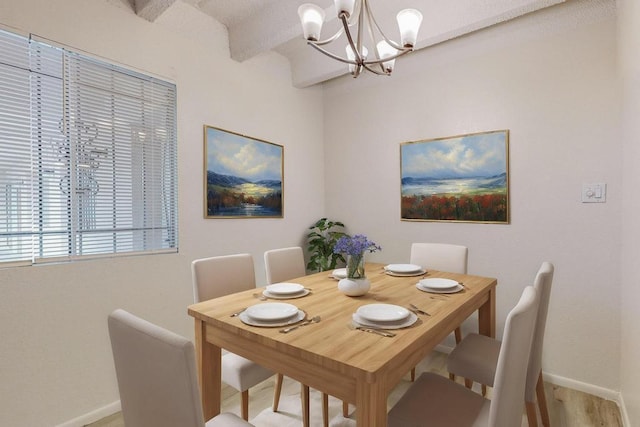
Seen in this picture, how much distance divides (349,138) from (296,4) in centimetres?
138

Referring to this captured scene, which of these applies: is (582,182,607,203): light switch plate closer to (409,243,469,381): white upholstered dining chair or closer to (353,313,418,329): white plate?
(409,243,469,381): white upholstered dining chair

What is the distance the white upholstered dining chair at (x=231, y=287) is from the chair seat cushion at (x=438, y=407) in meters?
0.63

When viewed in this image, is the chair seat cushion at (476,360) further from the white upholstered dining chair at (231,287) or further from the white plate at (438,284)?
the white upholstered dining chair at (231,287)

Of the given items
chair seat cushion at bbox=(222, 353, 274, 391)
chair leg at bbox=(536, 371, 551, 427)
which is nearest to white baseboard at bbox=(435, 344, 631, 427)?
chair leg at bbox=(536, 371, 551, 427)

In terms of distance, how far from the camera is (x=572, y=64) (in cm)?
226

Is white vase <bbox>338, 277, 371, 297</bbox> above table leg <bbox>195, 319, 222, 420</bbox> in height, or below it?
above

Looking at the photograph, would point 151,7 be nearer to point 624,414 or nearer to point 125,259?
point 125,259

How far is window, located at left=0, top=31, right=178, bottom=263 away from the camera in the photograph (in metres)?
1.64

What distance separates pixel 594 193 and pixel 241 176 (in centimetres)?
257

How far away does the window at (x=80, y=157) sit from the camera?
1.64 m

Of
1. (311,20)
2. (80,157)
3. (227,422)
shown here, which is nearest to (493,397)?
(227,422)

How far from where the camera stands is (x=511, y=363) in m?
0.93

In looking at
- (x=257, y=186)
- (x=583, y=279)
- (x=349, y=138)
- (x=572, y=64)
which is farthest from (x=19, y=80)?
(x=583, y=279)

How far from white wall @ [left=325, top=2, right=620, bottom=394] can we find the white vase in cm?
153
